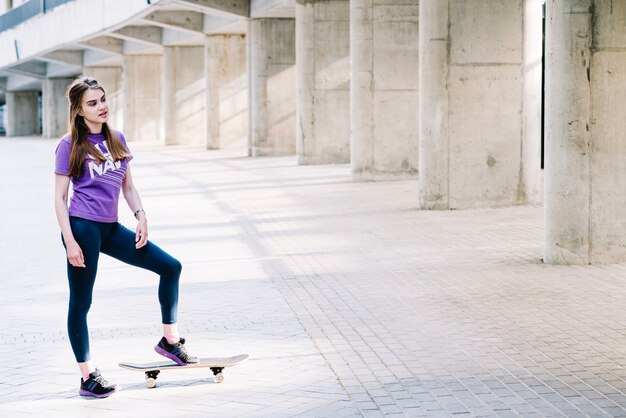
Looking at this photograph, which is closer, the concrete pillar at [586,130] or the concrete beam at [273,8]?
the concrete pillar at [586,130]

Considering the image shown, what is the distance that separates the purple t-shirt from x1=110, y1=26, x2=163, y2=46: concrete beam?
144 feet

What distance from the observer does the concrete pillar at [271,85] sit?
38750mm

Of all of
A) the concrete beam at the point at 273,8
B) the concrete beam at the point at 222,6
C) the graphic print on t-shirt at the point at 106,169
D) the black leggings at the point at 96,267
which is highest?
the concrete beam at the point at 222,6

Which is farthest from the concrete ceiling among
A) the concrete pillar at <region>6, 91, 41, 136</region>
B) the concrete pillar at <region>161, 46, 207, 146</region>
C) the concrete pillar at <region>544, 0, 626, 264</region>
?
the concrete pillar at <region>544, 0, 626, 264</region>

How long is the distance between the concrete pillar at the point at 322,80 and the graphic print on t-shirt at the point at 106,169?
84.1ft

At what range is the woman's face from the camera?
22.5 feet

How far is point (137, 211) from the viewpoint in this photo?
23.6 feet

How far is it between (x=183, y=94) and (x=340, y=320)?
145 feet

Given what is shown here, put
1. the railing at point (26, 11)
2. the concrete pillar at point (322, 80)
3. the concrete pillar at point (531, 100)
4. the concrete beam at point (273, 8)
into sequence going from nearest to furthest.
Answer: the concrete pillar at point (531, 100), the concrete pillar at point (322, 80), the concrete beam at point (273, 8), the railing at point (26, 11)

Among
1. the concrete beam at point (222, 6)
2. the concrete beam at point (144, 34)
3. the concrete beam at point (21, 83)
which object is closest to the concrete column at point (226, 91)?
the concrete beam at point (144, 34)

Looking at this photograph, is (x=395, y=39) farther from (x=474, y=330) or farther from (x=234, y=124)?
(x=234, y=124)

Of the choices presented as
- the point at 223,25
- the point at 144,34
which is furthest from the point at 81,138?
the point at 144,34

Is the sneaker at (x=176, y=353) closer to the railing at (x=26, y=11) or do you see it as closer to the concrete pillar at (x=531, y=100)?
the concrete pillar at (x=531, y=100)

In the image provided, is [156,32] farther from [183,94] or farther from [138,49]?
[138,49]
